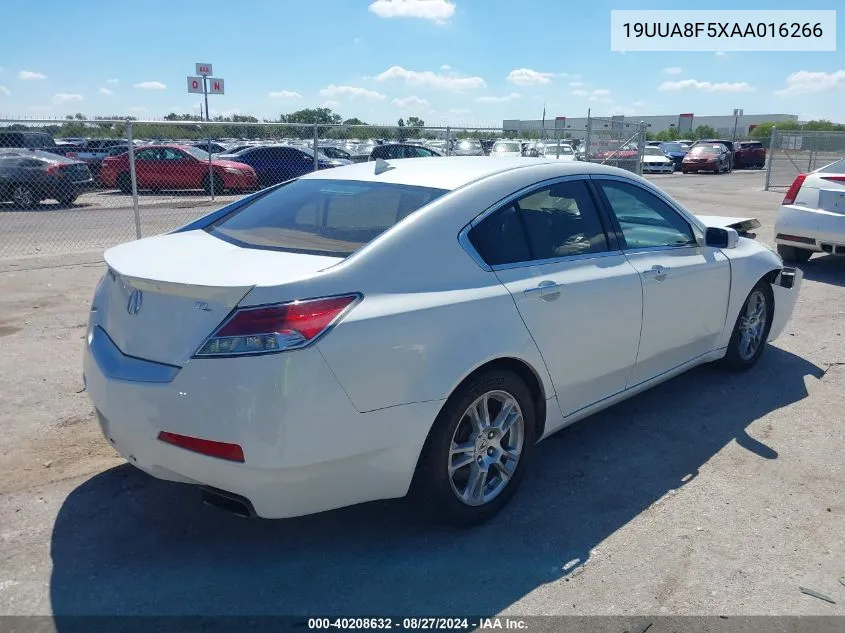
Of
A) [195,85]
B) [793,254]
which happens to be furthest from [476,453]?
[195,85]

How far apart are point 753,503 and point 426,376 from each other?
6.31 feet

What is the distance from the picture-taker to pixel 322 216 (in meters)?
3.65

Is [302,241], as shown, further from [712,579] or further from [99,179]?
[99,179]

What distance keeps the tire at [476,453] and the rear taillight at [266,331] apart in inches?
28.7

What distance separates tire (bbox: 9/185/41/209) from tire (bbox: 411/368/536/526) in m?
13.2

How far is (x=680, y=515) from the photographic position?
354cm

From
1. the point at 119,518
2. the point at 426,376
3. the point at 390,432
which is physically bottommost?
the point at 119,518

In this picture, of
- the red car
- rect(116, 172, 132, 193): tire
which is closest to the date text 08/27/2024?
rect(116, 172, 132, 193): tire

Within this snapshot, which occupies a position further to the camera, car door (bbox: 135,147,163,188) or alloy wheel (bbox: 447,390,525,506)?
car door (bbox: 135,147,163,188)

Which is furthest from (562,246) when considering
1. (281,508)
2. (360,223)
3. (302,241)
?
(281,508)

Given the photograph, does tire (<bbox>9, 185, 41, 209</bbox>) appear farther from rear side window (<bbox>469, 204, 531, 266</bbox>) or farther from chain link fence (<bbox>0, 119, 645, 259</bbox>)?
rear side window (<bbox>469, 204, 531, 266</bbox>)

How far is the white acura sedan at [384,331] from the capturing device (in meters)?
2.68

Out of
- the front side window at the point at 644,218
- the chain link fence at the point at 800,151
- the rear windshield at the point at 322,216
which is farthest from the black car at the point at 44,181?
the chain link fence at the point at 800,151

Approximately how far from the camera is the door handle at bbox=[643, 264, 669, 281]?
4.13 m
